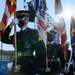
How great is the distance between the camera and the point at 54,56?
22.7ft

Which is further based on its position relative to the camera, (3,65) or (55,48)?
(55,48)

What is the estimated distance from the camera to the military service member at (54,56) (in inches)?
269

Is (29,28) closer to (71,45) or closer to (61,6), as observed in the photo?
(61,6)

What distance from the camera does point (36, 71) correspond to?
6180mm

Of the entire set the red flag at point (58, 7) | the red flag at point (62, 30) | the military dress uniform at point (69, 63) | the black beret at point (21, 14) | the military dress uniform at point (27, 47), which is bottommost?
the military dress uniform at point (69, 63)

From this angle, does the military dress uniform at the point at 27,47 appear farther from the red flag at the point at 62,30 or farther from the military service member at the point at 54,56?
the red flag at the point at 62,30

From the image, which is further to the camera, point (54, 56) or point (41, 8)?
point (54, 56)

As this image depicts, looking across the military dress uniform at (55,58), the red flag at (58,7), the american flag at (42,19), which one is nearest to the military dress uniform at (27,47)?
the american flag at (42,19)

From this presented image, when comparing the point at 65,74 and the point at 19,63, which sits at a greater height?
the point at 19,63

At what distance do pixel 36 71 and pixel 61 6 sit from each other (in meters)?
2.31

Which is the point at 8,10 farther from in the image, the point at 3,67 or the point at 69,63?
the point at 69,63

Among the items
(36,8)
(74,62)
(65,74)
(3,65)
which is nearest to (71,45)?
(74,62)

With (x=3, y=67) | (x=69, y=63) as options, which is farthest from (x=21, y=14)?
(x=69, y=63)

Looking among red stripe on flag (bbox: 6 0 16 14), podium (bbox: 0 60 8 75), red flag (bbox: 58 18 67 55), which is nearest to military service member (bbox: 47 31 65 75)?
red flag (bbox: 58 18 67 55)
